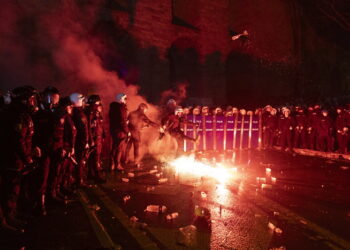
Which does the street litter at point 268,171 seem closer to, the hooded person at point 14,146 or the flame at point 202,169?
the flame at point 202,169

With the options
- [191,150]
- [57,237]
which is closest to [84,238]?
[57,237]

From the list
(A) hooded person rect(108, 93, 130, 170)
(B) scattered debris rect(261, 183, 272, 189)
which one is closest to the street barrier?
(A) hooded person rect(108, 93, 130, 170)

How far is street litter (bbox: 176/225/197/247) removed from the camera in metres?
3.89

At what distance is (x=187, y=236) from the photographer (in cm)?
411

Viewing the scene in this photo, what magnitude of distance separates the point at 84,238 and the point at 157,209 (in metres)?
1.44

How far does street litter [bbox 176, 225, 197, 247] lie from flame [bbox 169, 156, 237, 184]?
2.98 metres

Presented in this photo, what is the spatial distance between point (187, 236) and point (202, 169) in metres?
4.49

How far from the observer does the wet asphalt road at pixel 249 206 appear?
409 centimetres

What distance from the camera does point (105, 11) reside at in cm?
1394

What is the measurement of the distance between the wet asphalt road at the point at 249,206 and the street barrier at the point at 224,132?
320 centimetres

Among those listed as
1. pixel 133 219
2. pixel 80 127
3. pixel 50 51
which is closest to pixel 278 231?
pixel 133 219

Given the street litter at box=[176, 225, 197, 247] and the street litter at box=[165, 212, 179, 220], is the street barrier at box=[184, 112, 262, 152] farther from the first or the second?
the street litter at box=[176, 225, 197, 247]

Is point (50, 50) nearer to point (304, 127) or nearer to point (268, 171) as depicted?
point (268, 171)

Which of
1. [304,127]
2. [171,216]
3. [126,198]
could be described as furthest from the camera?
[304,127]
